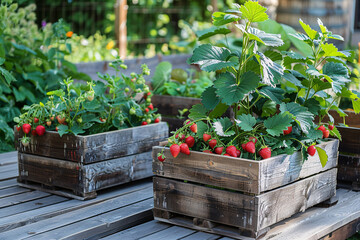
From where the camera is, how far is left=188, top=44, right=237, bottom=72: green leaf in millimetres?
2121

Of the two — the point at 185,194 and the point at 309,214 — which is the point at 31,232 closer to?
the point at 185,194

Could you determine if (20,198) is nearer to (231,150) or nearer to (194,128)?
(194,128)

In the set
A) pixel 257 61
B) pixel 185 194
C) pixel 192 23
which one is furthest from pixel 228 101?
pixel 192 23

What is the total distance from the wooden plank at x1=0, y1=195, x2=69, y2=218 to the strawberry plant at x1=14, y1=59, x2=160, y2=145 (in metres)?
0.33

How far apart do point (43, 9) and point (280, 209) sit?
195 inches

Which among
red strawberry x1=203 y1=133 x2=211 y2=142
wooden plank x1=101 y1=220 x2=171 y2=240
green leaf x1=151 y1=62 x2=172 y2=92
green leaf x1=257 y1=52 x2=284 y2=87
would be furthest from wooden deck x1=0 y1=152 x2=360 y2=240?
green leaf x1=151 y1=62 x2=172 y2=92

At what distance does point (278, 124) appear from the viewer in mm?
2188

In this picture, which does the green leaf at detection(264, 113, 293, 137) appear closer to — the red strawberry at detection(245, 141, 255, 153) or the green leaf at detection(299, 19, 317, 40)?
the red strawberry at detection(245, 141, 255, 153)

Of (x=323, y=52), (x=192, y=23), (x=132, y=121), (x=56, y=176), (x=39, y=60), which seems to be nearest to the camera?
(x=323, y=52)

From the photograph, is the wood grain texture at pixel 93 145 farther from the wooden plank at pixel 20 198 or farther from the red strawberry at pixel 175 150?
the red strawberry at pixel 175 150

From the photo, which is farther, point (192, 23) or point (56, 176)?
point (192, 23)

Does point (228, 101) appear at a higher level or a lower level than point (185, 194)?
higher

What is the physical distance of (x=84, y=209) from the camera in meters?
2.49

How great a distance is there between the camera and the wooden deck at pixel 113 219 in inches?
87.6
